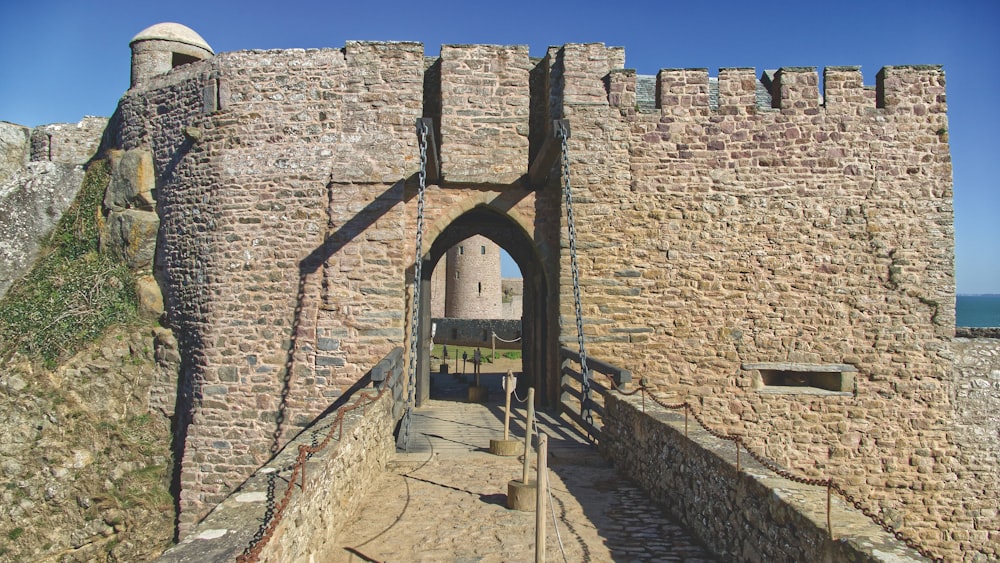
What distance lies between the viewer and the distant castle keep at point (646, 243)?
8984 millimetres

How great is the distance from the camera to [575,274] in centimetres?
897

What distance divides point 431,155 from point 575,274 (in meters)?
2.52

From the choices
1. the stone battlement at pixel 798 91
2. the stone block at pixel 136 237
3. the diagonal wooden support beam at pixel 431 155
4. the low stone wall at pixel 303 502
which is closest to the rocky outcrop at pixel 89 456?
the stone block at pixel 136 237

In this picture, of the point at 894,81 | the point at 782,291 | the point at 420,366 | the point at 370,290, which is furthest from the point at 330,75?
the point at 894,81

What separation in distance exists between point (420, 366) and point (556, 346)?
8.21ft

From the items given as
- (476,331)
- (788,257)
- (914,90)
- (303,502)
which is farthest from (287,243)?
(476,331)

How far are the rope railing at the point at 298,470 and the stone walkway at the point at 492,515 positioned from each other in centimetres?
72

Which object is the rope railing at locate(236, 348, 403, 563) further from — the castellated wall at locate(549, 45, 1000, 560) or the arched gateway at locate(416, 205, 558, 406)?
the arched gateway at locate(416, 205, 558, 406)

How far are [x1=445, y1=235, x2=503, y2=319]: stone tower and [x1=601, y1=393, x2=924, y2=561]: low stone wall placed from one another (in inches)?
921

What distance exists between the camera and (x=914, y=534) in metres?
8.64

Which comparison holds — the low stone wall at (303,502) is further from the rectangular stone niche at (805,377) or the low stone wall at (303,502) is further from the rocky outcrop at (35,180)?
the rocky outcrop at (35,180)

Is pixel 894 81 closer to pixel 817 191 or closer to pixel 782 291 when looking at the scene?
pixel 817 191

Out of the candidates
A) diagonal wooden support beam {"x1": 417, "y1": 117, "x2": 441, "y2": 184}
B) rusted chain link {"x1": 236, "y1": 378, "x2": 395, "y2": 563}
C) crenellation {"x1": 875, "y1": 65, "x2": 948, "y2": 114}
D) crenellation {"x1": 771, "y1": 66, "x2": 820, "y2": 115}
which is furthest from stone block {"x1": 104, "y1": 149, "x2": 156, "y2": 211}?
crenellation {"x1": 875, "y1": 65, "x2": 948, "y2": 114}

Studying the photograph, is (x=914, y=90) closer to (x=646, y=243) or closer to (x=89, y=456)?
(x=646, y=243)
